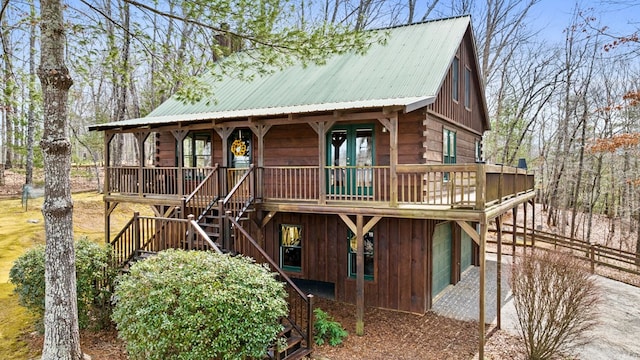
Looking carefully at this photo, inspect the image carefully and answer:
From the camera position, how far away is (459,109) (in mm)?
13805

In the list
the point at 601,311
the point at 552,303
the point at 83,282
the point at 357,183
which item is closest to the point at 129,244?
the point at 83,282

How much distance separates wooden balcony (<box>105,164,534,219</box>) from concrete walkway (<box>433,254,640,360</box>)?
10.1 ft

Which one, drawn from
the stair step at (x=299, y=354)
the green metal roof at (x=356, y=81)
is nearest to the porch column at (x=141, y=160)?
the green metal roof at (x=356, y=81)

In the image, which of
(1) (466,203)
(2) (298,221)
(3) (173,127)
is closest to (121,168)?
(3) (173,127)

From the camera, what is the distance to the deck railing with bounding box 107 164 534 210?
845 centimetres

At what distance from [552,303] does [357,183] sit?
5.28m

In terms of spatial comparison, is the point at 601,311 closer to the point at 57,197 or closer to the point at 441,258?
the point at 441,258

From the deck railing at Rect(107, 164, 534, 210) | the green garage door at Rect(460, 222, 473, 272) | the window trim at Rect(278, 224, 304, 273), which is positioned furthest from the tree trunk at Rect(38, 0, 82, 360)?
the green garage door at Rect(460, 222, 473, 272)

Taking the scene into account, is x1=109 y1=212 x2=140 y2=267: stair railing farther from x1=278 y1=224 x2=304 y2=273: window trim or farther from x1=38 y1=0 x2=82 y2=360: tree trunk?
x1=278 y1=224 x2=304 y2=273: window trim

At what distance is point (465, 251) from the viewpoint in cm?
1532

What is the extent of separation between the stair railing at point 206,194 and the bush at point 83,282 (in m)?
2.30

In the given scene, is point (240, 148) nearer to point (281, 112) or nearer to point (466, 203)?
point (281, 112)

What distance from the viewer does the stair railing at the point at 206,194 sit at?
10647 mm

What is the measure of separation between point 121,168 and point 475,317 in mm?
11408
